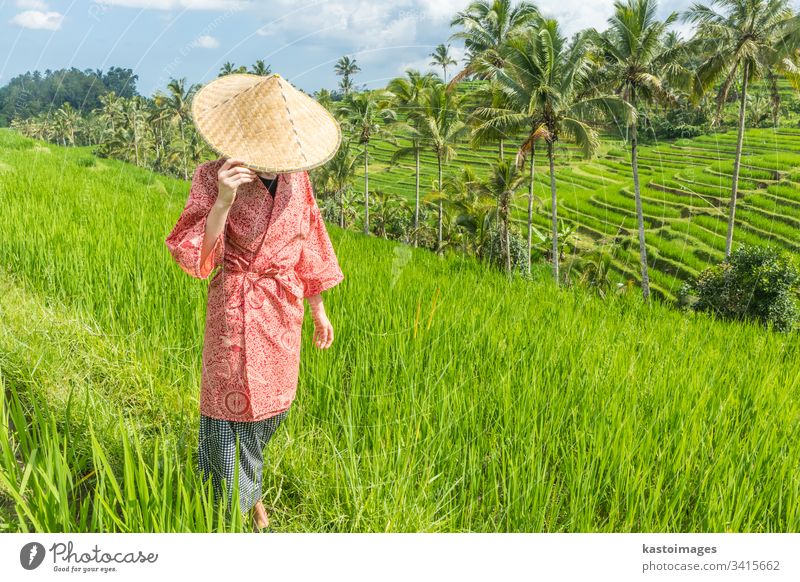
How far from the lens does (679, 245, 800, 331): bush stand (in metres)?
11.0

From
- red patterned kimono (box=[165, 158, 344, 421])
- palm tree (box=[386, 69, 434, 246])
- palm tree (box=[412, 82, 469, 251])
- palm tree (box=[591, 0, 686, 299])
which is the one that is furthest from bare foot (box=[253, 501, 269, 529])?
palm tree (box=[591, 0, 686, 299])

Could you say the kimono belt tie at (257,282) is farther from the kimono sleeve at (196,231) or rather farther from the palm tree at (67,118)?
the palm tree at (67,118)

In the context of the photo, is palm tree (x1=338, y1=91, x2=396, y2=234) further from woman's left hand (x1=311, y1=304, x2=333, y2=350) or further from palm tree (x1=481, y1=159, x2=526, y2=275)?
woman's left hand (x1=311, y1=304, x2=333, y2=350)

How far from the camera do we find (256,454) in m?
1.27

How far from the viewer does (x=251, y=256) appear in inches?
44.7

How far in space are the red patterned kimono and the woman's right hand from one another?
0.35 feet

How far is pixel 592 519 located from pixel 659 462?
1.20 feet

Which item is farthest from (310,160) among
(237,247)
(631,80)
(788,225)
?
(788,225)

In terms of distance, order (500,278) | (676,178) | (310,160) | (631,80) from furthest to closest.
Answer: (676,178) < (631,80) < (500,278) < (310,160)

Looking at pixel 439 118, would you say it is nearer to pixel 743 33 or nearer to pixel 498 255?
pixel 498 255

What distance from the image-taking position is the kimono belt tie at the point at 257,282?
44.8 inches

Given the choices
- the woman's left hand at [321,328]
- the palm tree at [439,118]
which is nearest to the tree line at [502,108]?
the palm tree at [439,118]

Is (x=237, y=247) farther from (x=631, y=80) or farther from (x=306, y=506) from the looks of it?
(x=631, y=80)
